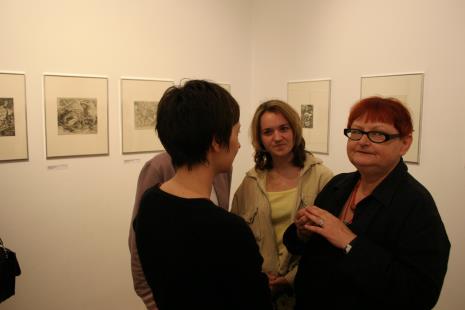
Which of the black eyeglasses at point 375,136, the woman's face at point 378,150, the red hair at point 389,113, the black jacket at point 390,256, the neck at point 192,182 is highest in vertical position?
the red hair at point 389,113

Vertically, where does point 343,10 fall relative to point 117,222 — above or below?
above

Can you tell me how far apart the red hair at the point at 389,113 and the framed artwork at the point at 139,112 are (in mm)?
2458

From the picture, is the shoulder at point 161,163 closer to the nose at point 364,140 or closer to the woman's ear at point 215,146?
the woman's ear at point 215,146

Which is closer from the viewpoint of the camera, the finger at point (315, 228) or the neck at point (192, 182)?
the neck at point (192, 182)

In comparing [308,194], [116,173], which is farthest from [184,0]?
[308,194]

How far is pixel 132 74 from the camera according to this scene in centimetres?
347

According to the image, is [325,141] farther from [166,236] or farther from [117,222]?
[166,236]

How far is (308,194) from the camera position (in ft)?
6.39

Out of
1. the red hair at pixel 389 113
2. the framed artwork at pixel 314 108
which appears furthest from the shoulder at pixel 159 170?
the framed artwork at pixel 314 108

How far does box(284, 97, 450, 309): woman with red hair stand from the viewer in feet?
4.13

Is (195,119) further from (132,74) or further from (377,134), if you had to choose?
(132,74)

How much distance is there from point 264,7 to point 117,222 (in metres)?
2.74

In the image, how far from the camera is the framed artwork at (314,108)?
3.65m

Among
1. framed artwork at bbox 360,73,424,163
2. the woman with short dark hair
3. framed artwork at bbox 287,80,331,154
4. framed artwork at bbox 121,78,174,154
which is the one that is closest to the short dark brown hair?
the woman with short dark hair
